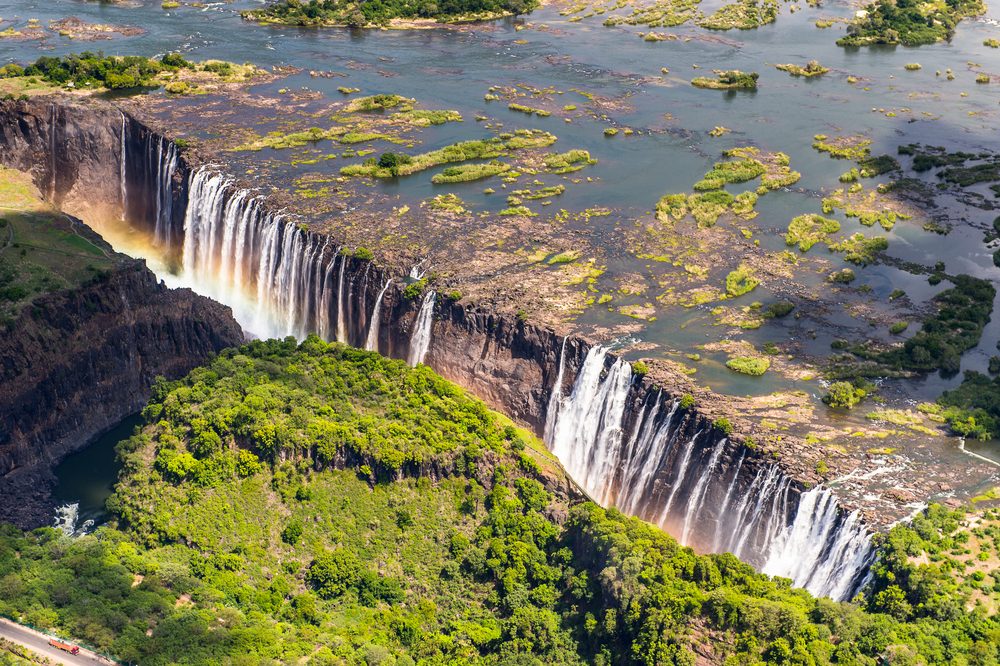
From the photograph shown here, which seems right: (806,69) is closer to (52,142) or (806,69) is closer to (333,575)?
(52,142)

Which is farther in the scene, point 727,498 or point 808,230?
point 808,230

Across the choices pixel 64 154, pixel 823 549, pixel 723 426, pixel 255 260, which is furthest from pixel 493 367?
pixel 64 154

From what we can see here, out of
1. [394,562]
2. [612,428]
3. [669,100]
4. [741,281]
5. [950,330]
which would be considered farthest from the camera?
[669,100]

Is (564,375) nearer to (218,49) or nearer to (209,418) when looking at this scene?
(209,418)

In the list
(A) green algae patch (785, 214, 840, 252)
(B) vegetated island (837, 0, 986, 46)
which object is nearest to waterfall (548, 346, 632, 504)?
(A) green algae patch (785, 214, 840, 252)

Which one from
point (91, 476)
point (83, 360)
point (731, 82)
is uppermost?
point (731, 82)

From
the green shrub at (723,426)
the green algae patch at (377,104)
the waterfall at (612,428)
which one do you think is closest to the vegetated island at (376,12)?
the green algae patch at (377,104)
